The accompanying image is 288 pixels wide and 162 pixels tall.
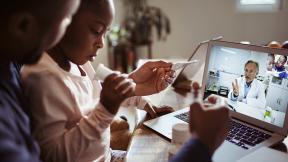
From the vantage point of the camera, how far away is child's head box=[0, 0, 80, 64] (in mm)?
492

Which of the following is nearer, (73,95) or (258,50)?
(73,95)

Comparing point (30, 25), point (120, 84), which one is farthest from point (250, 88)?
point (30, 25)

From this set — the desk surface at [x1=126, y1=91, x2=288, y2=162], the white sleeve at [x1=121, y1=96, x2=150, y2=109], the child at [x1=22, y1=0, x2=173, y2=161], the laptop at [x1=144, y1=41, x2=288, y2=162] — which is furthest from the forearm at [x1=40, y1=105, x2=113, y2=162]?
the white sleeve at [x1=121, y1=96, x2=150, y2=109]

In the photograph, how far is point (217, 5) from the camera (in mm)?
2895

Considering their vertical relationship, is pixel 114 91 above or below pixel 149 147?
above

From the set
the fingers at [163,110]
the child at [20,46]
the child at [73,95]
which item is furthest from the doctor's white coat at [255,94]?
the child at [20,46]

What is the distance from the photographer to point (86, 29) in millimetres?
751

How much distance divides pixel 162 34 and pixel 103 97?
2.81 m

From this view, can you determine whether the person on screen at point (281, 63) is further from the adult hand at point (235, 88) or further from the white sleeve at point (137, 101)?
the white sleeve at point (137, 101)

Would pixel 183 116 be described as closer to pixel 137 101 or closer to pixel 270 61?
pixel 137 101

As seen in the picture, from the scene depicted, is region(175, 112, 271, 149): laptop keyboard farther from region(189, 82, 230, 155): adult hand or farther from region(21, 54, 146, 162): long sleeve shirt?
region(21, 54, 146, 162): long sleeve shirt

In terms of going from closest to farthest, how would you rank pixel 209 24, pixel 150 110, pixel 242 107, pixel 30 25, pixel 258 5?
1. pixel 30 25
2. pixel 242 107
3. pixel 150 110
4. pixel 258 5
5. pixel 209 24

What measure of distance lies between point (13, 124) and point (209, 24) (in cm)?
273

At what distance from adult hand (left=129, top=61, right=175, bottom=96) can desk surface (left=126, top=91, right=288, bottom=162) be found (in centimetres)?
21
